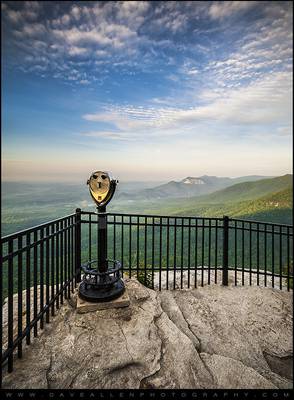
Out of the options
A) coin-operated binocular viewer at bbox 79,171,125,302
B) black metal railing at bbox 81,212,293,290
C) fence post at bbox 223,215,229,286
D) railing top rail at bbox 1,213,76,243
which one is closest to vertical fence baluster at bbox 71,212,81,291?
black metal railing at bbox 81,212,293,290

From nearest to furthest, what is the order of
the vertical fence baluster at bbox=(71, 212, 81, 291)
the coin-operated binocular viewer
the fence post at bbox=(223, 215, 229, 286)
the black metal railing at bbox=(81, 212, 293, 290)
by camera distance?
the coin-operated binocular viewer < the vertical fence baluster at bbox=(71, 212, 81, 291) < the black metal railing at bbox=(81, 212, 293, 290) < the fence post at bbox=(223, 215, 229, 286)

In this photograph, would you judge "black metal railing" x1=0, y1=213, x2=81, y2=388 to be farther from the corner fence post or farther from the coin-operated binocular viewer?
the corner fence post

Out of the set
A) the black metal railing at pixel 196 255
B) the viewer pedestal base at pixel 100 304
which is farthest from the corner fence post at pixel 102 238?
the black metal railing at pixel 196 255

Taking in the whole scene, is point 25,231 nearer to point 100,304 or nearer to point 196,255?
point 100,304

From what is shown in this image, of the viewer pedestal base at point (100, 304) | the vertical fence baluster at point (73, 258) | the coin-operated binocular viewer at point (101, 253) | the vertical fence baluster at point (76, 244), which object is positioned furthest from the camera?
the vertical fence baluster at point (76, 244)

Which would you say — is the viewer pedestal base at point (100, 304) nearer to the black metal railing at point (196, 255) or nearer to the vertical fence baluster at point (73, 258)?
the vertical fence baluster at point (73, 258)

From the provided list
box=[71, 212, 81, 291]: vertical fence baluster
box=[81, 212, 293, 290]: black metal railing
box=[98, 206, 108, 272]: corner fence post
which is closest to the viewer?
box=[98, 206, 108, 272]: corner fence post

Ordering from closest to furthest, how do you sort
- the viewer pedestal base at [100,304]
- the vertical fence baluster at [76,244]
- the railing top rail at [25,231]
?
the railing top rail at [25,231] → the viewer pedestal base at [100,304] → the vertical fence baluster at [76,244]

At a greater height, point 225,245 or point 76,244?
point 76,244

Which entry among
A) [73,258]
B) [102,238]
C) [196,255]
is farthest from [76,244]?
[196,255]

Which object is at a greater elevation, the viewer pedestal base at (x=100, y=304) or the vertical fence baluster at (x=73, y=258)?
the vertical fence baluster at (x=73, y=258)

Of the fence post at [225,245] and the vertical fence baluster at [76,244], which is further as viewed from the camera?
the fence post at [225,245]
